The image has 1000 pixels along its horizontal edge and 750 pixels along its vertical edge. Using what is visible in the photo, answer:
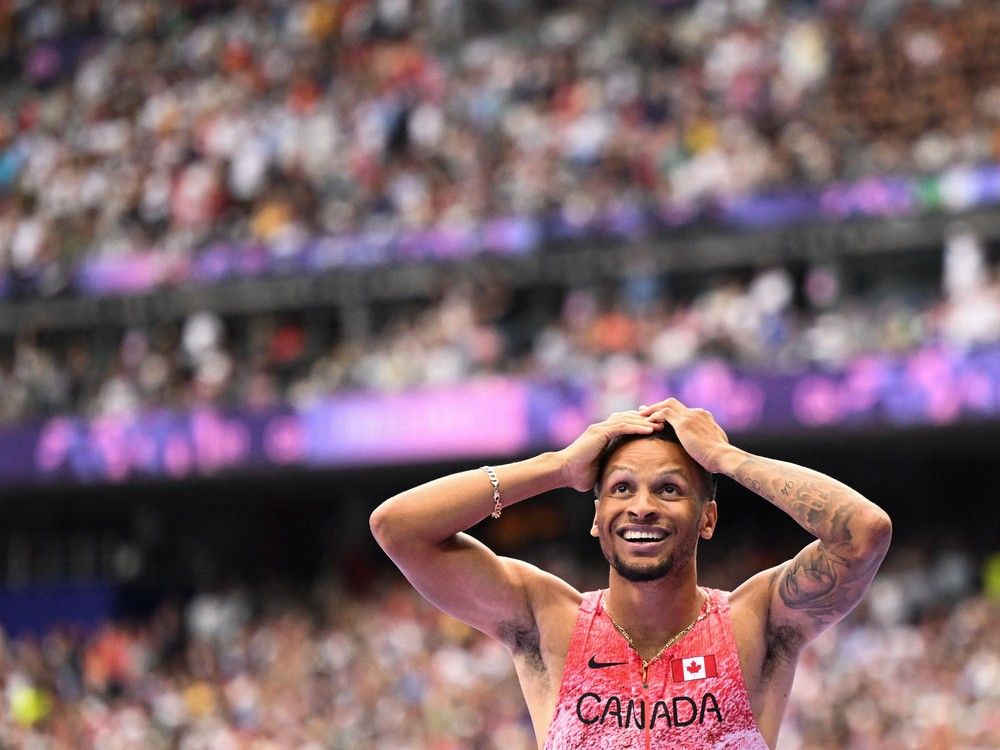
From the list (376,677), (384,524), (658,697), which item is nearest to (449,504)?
(384,524)

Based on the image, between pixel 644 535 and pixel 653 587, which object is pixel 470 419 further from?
pixel 644 535

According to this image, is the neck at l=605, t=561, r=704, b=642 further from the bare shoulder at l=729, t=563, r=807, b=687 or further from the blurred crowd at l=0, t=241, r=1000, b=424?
the blurred crowd at l=0, t=241, r=1000, b=424

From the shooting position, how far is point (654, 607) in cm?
488

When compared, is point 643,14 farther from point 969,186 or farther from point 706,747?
point 706,747

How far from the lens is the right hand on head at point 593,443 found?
4789 mm

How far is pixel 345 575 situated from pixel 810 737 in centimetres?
1000

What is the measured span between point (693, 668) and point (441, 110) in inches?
716

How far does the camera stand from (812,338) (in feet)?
60.7

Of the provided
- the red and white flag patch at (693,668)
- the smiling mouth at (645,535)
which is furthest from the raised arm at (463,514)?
the red and white flag patch at (693,668)

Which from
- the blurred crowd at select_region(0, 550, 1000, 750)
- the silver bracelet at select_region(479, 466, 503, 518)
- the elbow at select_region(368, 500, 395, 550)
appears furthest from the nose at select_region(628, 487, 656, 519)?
the blurred crowd at select_region(0, 550, 1000, 750)

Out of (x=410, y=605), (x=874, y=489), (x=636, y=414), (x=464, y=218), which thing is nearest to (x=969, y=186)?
(x=874, y=489)

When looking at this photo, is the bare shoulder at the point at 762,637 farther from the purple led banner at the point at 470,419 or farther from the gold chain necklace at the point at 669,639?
the purple led banner at the point at 470,419

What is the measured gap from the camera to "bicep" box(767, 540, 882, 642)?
4.62 meters

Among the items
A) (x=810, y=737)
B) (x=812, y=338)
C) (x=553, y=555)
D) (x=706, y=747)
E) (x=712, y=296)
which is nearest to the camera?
(x=706, y=747)
